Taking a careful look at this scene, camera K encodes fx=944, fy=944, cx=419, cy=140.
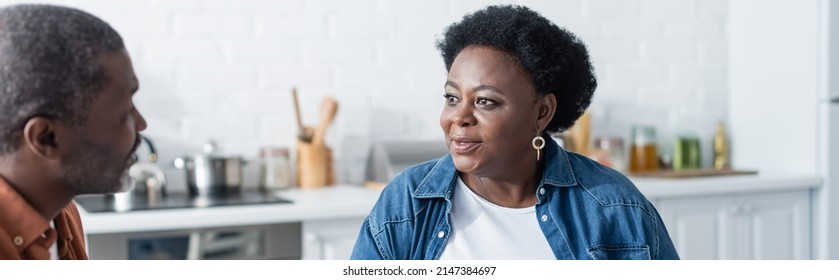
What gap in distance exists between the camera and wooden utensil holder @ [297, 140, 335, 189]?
2.09 metres

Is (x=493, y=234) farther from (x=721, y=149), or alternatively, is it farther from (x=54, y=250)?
(x=721, y=149)

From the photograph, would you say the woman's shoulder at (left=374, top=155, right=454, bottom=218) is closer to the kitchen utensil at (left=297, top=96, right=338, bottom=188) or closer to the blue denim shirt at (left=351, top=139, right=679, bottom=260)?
the blue denim shirt at (left=351, top=139, right=679, bottom=260)

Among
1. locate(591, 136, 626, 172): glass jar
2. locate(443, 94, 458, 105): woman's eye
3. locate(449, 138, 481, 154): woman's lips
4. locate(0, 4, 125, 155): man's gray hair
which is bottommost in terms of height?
locate(591, 136, 626, 172): glass jar

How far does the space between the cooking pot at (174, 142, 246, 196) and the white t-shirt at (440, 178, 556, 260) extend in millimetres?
960

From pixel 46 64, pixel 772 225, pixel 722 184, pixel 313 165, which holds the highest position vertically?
pixel 46 64

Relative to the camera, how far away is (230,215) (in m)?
1.68

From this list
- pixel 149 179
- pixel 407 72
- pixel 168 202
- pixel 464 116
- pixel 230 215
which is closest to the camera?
pixel 464 116

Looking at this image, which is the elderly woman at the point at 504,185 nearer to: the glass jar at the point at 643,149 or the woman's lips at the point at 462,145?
the woman's lips at the point at 462,145

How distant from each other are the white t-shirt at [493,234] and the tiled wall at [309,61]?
0.82m

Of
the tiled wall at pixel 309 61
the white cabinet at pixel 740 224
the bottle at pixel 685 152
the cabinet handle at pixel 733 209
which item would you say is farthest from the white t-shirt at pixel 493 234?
the bottle at pixel 685 152

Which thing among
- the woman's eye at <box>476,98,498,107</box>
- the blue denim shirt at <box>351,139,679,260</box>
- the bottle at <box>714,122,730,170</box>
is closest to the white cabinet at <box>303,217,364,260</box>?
the blue denim shirt at <box>351,139,679,260</box>

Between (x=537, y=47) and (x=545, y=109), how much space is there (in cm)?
9

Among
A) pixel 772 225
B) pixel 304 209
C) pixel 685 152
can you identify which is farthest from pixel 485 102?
pixel 685 152

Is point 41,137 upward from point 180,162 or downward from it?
upward
